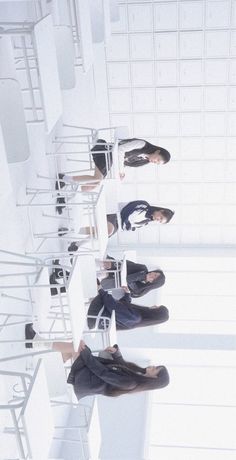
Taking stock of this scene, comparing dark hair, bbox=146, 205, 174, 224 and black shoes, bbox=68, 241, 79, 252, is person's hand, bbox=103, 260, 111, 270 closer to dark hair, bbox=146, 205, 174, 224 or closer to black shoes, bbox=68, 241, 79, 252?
black shoes, bbox=68, 241, 79, 252

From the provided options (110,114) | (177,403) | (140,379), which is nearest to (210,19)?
(110,114)

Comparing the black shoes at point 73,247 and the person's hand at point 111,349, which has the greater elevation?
the black shoes at point 73,247

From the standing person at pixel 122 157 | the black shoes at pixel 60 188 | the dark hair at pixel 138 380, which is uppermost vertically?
the standing person at pixel 122 157

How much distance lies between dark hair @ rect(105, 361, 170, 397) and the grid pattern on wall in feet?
7.96

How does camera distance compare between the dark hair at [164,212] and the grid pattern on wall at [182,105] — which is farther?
the grid pattern on wall at [182,105]

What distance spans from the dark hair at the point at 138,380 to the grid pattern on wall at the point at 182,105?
243cm

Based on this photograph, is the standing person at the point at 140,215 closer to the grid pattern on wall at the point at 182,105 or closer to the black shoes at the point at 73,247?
the black shoes at the point at 73,247

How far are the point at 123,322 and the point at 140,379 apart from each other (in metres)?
0.89

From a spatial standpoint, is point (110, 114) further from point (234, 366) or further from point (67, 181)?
point (234, 366)

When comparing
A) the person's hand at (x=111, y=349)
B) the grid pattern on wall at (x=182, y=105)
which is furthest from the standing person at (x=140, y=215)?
the person's hand at (x=111, y=349)

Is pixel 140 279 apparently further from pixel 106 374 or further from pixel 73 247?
pixel 106 374

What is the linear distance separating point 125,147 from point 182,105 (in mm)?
1393

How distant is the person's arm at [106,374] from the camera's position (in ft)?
13.2

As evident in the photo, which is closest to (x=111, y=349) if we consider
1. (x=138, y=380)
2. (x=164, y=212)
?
(x=138, y=380)
